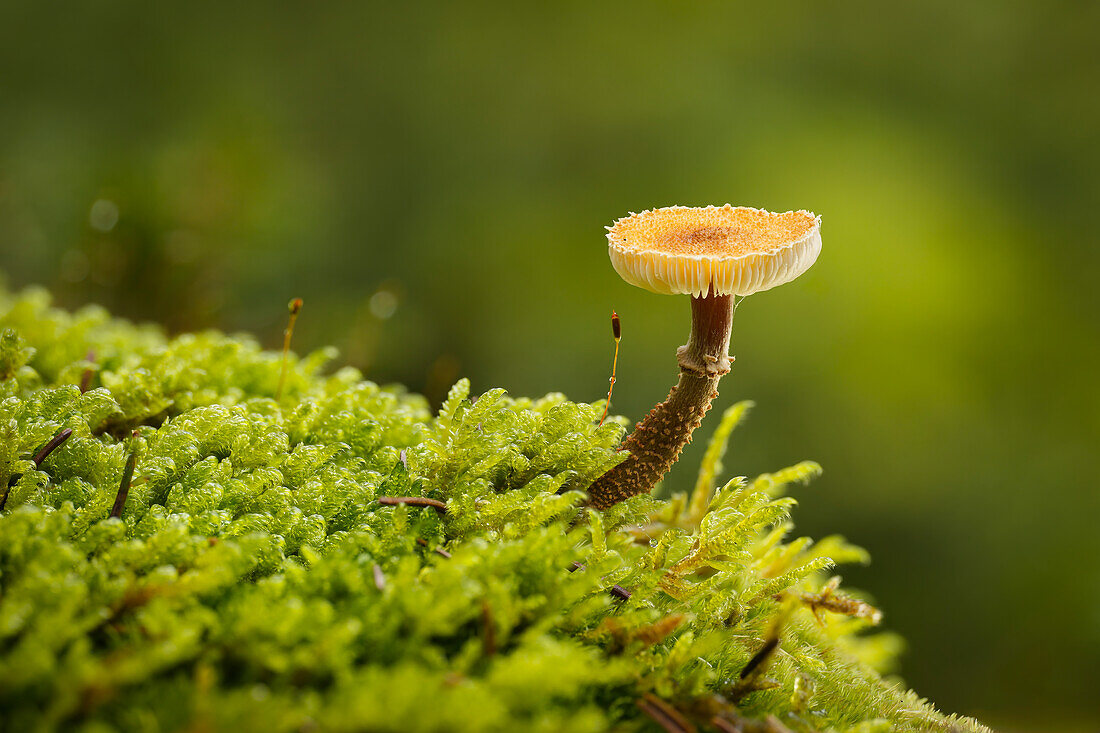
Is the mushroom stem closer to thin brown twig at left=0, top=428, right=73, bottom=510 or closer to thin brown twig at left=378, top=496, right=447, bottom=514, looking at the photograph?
thin brown twig at left=378, top=496, right=447, bottom=514

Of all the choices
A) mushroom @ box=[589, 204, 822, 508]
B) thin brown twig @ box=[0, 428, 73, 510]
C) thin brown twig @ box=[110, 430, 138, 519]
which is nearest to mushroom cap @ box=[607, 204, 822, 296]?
mushroom @ box=[589, 204, 822, 508]

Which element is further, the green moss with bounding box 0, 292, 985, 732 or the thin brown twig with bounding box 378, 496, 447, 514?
the thin brown twig with bounding box 378, 496, 447, 514

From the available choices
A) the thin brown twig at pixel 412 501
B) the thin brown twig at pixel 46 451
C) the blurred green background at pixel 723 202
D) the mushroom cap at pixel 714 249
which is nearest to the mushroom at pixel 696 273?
the mushroom cap at pixel 714 249

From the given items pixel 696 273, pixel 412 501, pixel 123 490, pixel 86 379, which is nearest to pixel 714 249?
pixel 696 273

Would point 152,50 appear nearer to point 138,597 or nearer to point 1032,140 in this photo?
point 138,597

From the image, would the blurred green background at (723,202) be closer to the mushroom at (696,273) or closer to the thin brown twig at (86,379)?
the thin brown twig at (86,379)

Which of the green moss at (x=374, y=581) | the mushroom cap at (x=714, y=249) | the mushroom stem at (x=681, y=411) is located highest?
the mushroom cap at (x=714, y=249)
